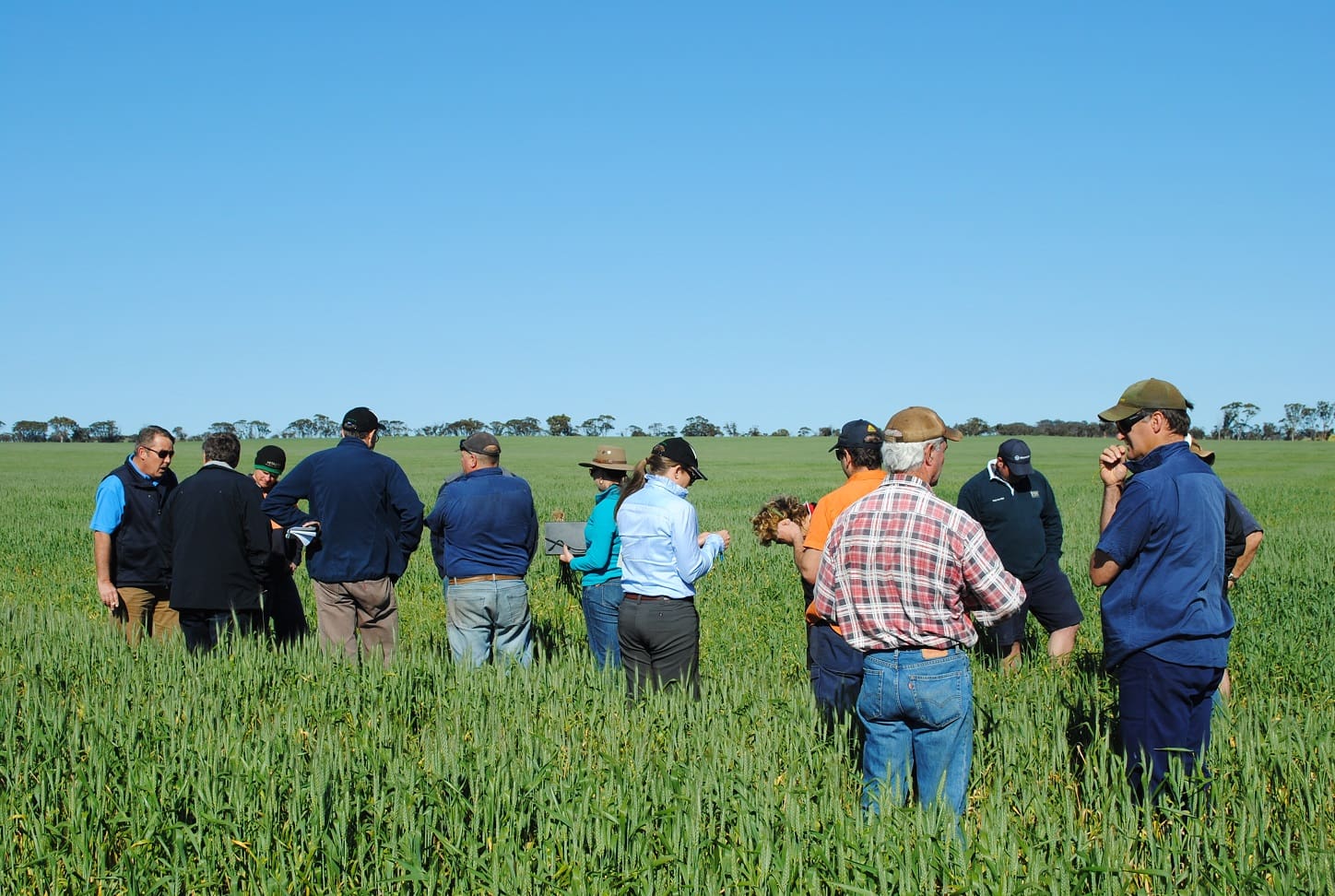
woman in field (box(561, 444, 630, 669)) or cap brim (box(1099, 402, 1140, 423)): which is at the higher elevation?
cap brim (box(1099, 402, 1140, 423))

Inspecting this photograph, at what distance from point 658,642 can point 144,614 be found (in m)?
4.08

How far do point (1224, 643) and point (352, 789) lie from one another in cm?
347

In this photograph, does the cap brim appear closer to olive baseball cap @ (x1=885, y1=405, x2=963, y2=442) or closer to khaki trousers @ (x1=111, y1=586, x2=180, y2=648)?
olive baseball cap @ (x1=885, y1=405, x2=963, y2=442)

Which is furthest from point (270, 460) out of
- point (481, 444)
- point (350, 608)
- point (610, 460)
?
point (610, 460)

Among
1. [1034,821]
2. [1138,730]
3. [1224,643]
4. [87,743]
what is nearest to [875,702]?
[1034,821]

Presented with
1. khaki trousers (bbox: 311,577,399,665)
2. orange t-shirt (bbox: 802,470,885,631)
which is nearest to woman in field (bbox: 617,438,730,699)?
orange t-shirt (bbox: 802,470,885,631)

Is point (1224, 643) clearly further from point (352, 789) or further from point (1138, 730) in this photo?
point (352, 789)

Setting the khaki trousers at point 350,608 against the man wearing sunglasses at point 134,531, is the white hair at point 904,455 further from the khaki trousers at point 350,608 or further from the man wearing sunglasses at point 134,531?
the man wearing sunglasses at point 134,531

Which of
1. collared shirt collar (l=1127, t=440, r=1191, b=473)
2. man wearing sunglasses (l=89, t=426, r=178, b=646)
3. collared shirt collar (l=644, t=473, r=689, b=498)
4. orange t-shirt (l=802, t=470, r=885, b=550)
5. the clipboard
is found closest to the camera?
collared shirt collar (l=1127, t=440, r=1191, b=473)

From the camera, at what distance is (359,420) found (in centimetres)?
674

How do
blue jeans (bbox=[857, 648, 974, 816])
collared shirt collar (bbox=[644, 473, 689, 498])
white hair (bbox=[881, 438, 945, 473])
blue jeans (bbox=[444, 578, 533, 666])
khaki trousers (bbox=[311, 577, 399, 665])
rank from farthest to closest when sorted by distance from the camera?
khaki trousers (bbox=[311, 577, 399, 665])
blue jeans (bbox=[444, 578, 533, 666])
collared shirt collar (bbox=[644, 473, 689, 498])
white hair (bbox=[881, 438, 945, 473])
blue jeans (bbox=[857, 648, 974, 816])

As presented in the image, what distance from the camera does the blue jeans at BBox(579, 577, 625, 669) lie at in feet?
21.0

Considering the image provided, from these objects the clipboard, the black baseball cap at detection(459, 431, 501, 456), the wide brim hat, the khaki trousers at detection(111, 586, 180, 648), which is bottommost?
the khaki trousers at detection(111, 586, 180, 648)

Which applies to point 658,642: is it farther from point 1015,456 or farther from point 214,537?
point 1015,456
